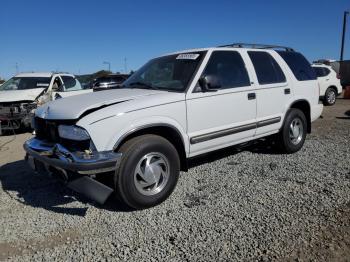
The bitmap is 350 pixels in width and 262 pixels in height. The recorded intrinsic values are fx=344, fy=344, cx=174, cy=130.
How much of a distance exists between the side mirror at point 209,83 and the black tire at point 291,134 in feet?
6.35

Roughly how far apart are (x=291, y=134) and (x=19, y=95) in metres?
7.48

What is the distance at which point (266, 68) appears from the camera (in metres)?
5.46

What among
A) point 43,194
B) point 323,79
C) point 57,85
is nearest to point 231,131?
point 43,194

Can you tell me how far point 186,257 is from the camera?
2893 millimetres

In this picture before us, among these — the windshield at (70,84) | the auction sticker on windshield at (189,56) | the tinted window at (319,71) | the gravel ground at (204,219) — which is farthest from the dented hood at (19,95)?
the tinted window at (319,71)

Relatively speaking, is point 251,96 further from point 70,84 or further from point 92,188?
point 70,84

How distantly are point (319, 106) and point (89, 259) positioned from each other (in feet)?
17.1

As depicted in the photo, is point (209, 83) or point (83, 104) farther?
point (209, 83)

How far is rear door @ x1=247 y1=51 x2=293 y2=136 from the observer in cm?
522

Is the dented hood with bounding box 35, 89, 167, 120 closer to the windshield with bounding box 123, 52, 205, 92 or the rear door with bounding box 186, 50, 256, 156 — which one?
the windshield with bounding box 123, 52, 205, 92

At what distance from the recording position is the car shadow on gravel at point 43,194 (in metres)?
4.01

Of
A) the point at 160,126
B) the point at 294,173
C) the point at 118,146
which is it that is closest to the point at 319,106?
the point at 294,173

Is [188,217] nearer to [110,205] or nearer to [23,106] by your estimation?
[110,205]

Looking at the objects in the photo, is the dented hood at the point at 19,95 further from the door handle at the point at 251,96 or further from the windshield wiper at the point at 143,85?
the door handle at the point at 251,96
